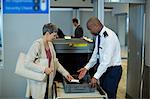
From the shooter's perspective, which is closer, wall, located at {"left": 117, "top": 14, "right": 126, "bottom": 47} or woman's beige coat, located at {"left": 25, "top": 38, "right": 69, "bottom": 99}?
woman's beige coat, located at {"left": 25, "top": 38, "right": 69, "bottom": 99}

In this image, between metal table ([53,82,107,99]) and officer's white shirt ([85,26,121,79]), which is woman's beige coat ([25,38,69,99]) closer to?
metal table ([53,82,107,99])

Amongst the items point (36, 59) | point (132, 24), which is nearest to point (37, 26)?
point (36, 59)

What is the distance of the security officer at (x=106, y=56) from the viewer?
292 cm

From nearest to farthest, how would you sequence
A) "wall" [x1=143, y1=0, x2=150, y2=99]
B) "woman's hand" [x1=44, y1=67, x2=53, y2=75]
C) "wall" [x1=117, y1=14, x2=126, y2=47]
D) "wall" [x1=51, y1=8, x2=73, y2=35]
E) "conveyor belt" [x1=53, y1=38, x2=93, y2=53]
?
"woman's hand" [x1=44, y1=67, x2=53, y2=75]
"conveyor belt" [x1=53, y1=38, x2=93, y2=53]
"wall" [x1=143, y1=0, x2=150, y2=99]
"wall" [x1=51, y1=8, x2=73, y2=35]
"wall" [x1=117, y1=14, x2=126, y2=47]

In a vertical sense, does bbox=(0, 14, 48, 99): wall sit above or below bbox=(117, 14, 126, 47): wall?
below

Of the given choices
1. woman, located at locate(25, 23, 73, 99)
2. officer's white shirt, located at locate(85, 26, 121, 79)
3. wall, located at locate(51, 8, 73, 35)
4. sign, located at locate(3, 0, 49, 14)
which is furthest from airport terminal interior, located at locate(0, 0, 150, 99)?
wall, located at locate(51, 8, 73, 35)

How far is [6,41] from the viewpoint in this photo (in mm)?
3918

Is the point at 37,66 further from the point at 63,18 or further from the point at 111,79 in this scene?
the point at 63,18

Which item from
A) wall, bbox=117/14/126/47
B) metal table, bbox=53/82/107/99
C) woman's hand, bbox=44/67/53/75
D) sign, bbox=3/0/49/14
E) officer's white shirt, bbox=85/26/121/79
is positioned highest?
wall, bbox=117/14/126/47

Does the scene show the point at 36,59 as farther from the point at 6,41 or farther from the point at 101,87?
the point at 6,41

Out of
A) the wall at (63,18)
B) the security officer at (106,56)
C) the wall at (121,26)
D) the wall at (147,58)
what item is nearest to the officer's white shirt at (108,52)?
the security officer at (106,56)

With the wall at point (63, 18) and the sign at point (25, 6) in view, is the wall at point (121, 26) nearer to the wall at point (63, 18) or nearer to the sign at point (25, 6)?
the wall at point (63, 18)

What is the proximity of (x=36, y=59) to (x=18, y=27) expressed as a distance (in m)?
1.18

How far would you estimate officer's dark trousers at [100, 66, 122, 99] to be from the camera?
120 inches
